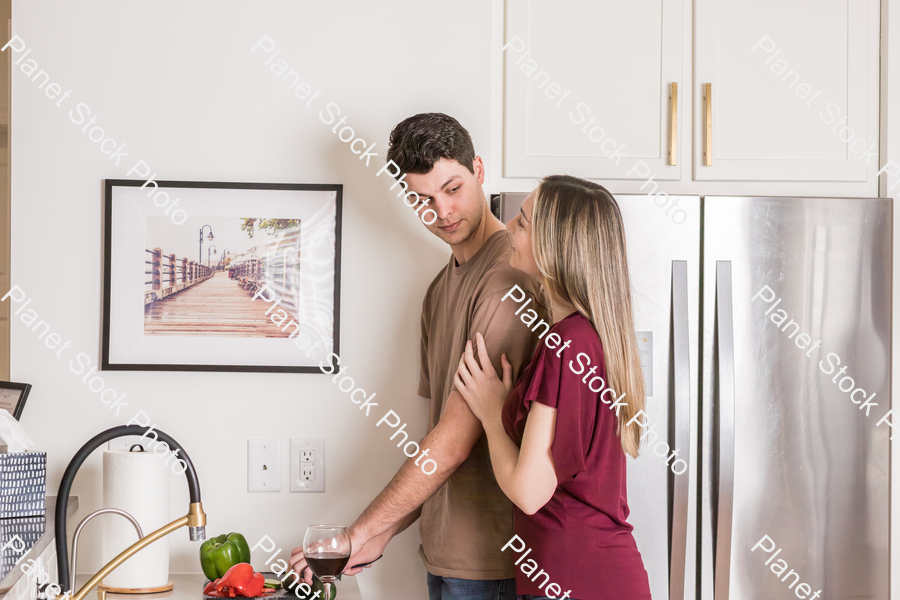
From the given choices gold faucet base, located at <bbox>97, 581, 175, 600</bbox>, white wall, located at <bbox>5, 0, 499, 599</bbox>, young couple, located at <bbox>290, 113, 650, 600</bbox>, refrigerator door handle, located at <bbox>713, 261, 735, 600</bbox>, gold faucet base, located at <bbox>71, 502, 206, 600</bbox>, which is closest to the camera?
gold faucet base, located at <bbox>71, 502, 206, 600</bbox>

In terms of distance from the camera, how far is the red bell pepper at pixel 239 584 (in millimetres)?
1436

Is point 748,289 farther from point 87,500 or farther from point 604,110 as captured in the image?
point 87,500

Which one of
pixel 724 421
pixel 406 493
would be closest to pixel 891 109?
pixel 724 421

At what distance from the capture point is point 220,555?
1.53 metres

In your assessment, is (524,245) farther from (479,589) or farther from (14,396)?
(14,396)

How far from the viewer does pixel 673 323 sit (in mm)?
1626

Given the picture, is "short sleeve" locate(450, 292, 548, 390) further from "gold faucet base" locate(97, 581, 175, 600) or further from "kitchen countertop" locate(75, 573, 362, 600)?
"gold faucet base" locate(97, 581, 175, 600)

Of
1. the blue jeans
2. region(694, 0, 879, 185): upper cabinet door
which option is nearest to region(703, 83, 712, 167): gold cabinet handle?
region(694, 0, 879, 185): upper cabinet door

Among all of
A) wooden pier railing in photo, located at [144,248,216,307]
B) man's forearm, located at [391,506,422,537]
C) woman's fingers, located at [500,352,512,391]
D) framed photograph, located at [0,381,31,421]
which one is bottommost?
man's forearm, located at [391,506,422,537]

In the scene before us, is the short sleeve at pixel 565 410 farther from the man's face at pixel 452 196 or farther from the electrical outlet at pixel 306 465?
the electrical outlet at pixel 306 465

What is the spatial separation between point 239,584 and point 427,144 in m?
1.01

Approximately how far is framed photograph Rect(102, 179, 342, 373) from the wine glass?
0.58 m

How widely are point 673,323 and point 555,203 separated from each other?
55cm

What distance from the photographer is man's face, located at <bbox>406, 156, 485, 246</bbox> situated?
1.48 m
